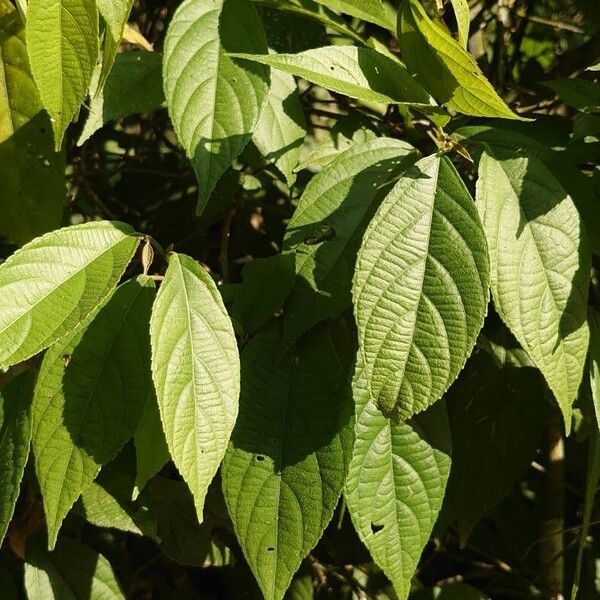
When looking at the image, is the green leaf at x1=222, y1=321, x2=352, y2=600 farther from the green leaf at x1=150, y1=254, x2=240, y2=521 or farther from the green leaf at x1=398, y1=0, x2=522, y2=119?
the green leaf at x1=398, y1=0, x2=522, y2=119

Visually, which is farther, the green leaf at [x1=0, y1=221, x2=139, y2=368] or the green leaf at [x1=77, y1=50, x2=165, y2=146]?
the green leaf at [x1=77, y1=50, x2=165, y2=146]

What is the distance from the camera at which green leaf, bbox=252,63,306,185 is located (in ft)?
4.08

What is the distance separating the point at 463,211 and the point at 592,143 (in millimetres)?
375

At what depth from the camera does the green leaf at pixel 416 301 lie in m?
0.88

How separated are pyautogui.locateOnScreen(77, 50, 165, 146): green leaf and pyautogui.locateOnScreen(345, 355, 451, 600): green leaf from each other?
46 centimetres

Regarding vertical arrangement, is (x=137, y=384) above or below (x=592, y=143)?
below

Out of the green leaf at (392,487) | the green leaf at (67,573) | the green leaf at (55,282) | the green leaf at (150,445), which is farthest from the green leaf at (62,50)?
the green leaf at (67,573)

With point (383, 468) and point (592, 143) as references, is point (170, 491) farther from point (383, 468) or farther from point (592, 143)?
point (592, 143)

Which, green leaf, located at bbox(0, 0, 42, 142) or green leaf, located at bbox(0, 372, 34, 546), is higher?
green leaf, located at bbox(0, 0, 42, 142)

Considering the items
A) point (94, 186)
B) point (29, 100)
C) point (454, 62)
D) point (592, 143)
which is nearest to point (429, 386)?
point (454, 62)

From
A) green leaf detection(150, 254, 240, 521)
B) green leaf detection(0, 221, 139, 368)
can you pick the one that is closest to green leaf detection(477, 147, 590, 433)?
green leaf detection(150, 254, 240, 521)

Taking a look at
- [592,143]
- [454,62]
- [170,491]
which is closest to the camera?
[454,62]

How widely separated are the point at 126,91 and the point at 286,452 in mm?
530

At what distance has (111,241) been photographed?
1000 millimetres
